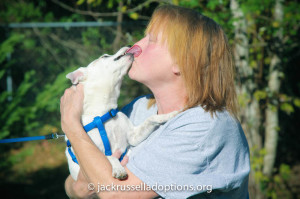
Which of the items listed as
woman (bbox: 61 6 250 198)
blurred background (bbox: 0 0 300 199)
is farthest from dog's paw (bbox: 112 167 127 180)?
blurred background (bbox: 0 0 300 199)

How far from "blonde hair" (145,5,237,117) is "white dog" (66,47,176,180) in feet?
1.33

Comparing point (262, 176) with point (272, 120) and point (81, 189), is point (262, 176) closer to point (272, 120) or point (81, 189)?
point (272, 120)

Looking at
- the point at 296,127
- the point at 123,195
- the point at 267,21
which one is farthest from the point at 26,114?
the point at 296,127

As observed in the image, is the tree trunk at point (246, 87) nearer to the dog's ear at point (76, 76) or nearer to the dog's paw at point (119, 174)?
the dog's ear at point (76, 76)

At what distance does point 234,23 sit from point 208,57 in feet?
6.18

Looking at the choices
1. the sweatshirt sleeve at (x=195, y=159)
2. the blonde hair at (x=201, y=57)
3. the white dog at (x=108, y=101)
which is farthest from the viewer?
the white dog at (x=108, y=101)

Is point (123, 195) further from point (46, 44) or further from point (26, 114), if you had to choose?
point (46, 44)

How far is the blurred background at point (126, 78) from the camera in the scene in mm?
3502

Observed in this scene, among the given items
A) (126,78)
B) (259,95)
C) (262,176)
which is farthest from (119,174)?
(126,78)

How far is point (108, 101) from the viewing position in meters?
2.23

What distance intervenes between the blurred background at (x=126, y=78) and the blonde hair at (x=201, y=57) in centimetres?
122

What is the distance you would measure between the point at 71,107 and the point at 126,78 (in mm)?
2518

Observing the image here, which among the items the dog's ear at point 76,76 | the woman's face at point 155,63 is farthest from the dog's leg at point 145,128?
the dog's ear at point 76,76

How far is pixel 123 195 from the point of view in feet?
4.93
